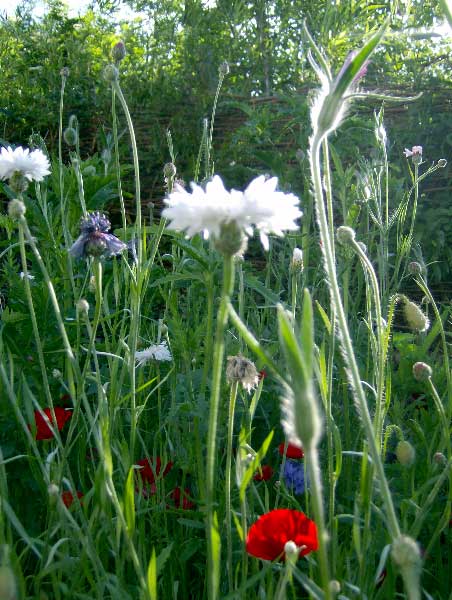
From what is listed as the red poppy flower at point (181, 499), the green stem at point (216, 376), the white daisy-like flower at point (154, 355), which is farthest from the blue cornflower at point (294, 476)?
the green stem at point (216, 376)

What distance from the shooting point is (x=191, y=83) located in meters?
3.75

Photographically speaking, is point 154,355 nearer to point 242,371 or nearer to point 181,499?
point 181,499

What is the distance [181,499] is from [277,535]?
327 millimetres

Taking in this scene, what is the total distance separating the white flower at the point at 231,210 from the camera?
62 cm

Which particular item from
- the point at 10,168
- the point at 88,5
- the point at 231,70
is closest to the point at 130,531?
the point at 10,168

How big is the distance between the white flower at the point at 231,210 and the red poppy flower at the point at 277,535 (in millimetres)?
309

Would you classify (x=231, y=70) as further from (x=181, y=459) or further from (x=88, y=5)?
(x=181, y=459)

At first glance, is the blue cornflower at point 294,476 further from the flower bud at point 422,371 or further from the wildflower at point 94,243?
the wildflower at point 94,243

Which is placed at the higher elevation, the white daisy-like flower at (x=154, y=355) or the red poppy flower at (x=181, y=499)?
the white daisy-like flower at (x=154, y=355)

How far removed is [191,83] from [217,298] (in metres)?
2.07

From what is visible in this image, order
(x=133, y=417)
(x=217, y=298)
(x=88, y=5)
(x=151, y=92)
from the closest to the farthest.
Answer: (x=133, y=417), (x=217, y=298), (x=151, y=92), (x=88, y=5)

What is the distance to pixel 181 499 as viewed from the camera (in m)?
1.06

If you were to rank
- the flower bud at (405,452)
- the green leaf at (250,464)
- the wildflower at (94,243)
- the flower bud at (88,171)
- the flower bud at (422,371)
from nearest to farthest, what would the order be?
the green leaf at (250,464), the flower bud at (405,452), the flower bud at (422,371), the wildflower at (94,243), the flower bud at (88,171)

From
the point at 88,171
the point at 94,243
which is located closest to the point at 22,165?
the point at 94,243
